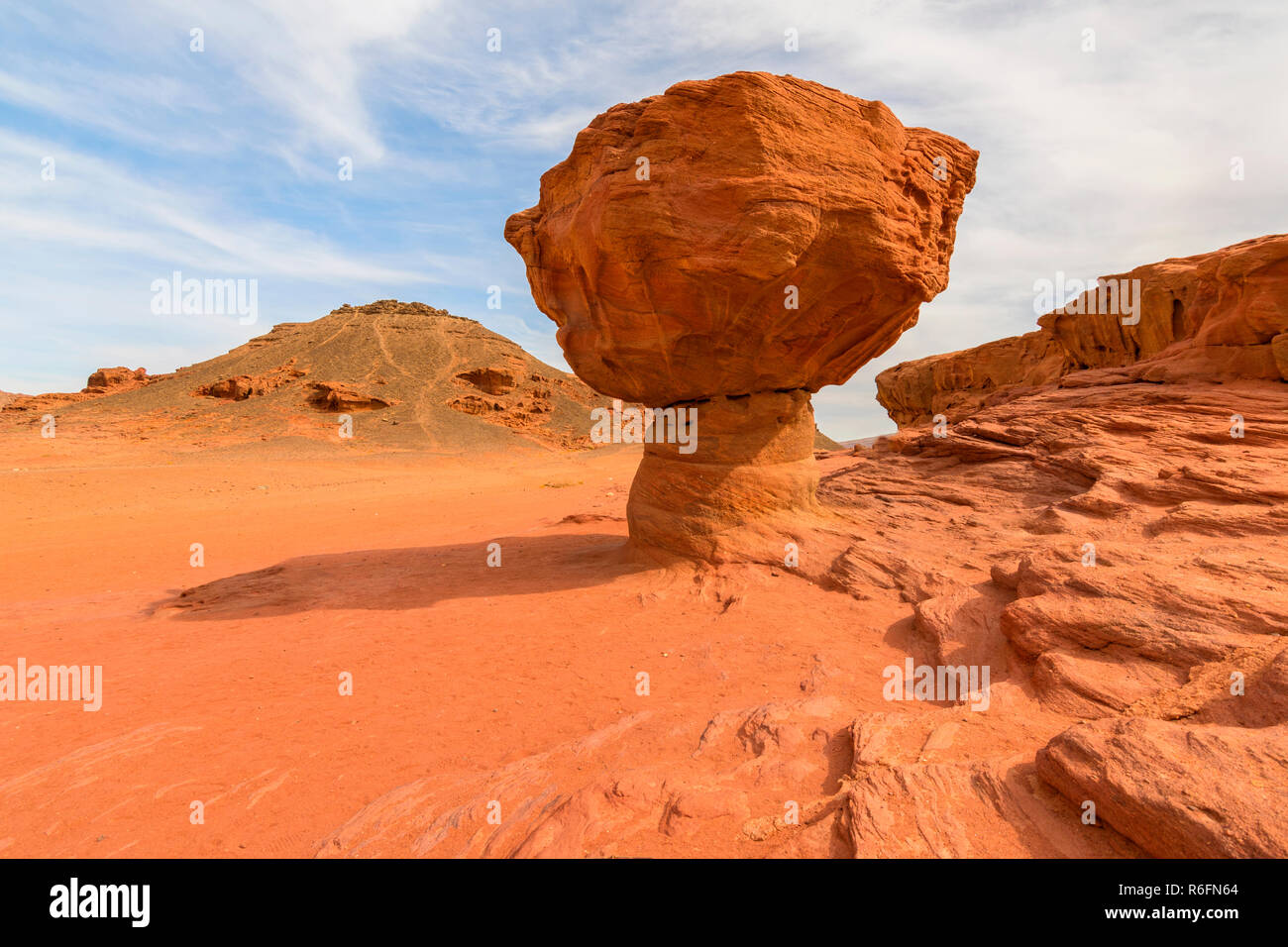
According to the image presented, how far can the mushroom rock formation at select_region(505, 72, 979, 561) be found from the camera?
5840 mm

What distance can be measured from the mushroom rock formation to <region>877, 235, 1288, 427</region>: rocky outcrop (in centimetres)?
524

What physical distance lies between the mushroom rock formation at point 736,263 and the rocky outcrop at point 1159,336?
5.24 m

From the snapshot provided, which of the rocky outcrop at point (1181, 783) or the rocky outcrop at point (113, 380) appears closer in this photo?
the rocky outcrop at point (1181, 783)

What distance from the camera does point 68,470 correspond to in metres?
18.9

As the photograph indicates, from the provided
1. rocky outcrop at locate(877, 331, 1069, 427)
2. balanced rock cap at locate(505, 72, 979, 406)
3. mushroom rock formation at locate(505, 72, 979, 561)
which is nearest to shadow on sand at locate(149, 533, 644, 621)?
mushroom rock formation at locate(505, 72, 979, 561)

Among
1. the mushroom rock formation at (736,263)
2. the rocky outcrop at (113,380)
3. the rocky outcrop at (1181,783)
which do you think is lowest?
the rocky outcrop at (1181,783)

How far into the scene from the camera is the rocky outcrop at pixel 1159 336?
29.2ft

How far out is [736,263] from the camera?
19.4ft

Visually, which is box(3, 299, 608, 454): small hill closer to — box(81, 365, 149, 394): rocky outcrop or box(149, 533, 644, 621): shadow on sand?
box(81, 365, 149, 394): rocky outcrop

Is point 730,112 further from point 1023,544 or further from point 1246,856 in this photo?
point 1246,856

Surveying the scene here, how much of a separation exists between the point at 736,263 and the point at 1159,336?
1497 centimetres

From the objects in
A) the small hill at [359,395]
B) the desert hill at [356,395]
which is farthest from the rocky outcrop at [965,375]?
the small hill at [359,395]

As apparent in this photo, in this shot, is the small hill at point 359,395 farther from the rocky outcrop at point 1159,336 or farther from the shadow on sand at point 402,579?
the rocky outcrop at point 1159,336
